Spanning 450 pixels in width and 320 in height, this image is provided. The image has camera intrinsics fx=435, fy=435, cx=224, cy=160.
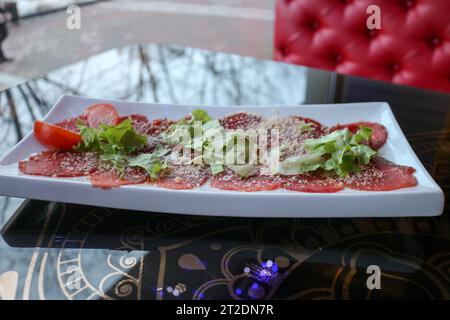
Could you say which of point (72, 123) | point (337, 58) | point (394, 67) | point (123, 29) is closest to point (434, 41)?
point (394, 67)

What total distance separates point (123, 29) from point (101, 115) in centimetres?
A: 264

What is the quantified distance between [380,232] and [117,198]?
19.7 inches

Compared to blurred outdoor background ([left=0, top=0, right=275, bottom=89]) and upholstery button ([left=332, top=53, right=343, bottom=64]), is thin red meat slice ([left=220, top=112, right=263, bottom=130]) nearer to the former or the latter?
upholstery button ([left=332, top=53, right=343, bottom=64])

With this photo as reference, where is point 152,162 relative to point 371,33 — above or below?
below

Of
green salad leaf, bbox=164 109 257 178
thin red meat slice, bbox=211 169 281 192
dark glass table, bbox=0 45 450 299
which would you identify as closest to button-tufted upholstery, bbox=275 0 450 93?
dark glass table, bbox=0 45 450 299

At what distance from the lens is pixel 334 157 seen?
894 millimetres

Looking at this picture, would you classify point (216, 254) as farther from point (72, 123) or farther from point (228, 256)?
point (72, 123)

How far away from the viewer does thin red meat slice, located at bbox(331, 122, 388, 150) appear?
0.99 metres

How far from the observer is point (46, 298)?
0.68 metres

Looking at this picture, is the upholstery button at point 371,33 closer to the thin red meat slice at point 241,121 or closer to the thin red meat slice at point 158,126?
the thin red meat slice at point 241,121

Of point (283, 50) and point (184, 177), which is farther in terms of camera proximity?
point (283, 50)

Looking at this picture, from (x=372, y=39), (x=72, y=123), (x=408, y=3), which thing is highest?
(x=408, y=3)

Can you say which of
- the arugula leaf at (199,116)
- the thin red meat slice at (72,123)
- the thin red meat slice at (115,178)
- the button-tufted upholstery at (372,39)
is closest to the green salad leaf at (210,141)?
the arugula leaf at (199,116)

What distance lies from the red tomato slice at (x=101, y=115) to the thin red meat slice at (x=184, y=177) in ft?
0.97
